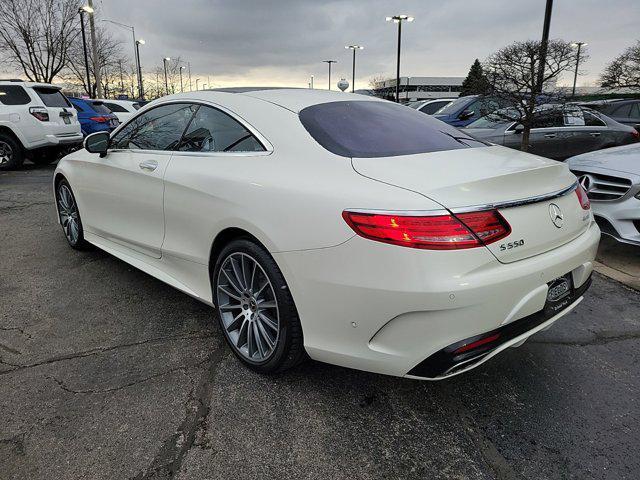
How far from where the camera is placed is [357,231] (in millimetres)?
2027

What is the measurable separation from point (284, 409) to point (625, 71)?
2798 centimetres

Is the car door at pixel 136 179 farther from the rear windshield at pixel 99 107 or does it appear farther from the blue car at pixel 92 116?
the rear windshield at pixel 99 107

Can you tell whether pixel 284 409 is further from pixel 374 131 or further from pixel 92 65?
→ pixel 92 65

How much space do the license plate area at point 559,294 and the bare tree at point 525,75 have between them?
629 centimetres

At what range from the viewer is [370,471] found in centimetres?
202

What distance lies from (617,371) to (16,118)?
11453mm

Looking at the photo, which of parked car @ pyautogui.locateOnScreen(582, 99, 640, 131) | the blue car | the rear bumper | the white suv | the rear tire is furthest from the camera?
the blue car

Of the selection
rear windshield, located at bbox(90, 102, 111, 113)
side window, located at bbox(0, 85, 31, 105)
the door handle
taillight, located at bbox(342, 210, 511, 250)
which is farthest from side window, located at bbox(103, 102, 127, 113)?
taillight, located at bbox(342, 210, 511, 250)

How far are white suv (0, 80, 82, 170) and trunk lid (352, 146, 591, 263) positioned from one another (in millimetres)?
10464

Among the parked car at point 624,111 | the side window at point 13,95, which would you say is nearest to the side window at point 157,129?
the side window at point 13,95

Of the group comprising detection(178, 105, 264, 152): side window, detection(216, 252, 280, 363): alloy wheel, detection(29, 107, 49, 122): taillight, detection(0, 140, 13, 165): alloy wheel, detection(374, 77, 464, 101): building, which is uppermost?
detection(374, 77, 464, 101): building

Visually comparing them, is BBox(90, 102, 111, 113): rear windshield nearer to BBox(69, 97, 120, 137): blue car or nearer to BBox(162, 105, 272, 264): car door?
BBox(69, 97, 120, 137): blue car

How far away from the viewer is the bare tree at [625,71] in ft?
75.9

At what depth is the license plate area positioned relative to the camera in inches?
90.4
